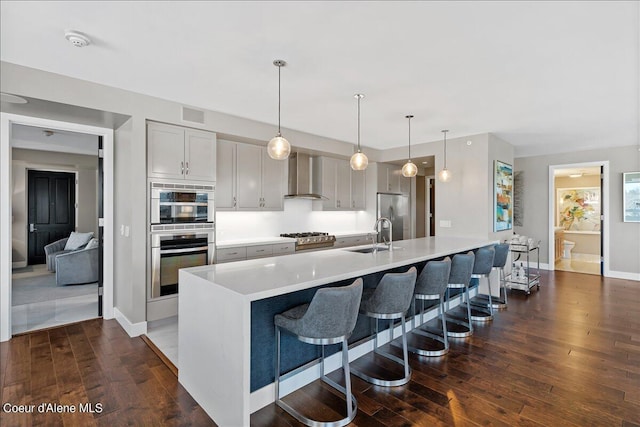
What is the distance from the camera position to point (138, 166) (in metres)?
3.54

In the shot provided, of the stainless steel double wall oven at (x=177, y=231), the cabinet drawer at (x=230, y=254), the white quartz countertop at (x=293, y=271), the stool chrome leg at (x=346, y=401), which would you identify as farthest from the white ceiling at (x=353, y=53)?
the stool chrome leg at (x=346, y=401)

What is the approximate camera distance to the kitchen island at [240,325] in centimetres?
187

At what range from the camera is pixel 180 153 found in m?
3.88

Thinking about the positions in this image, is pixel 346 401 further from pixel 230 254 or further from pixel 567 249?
pixel 567 249

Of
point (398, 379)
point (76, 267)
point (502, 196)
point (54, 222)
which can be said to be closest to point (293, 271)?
point (398, 379)

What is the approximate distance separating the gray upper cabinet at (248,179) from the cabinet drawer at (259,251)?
59 cm

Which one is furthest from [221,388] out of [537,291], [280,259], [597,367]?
[537,291]

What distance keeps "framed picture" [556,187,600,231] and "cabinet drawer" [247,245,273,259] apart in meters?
8.53

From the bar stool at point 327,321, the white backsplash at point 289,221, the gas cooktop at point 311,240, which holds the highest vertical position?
the white backsplash at point 289,221

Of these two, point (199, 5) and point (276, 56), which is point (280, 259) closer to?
point (276, 56)

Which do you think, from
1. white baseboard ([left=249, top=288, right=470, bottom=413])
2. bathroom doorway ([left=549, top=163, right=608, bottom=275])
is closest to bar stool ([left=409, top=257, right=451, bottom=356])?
white baseboard ([left=249, top=288, right=470, bottom=413])

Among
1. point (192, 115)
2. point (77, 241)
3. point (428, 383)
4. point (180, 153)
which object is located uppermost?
point (192, 115)

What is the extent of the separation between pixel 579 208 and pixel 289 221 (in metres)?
8.61

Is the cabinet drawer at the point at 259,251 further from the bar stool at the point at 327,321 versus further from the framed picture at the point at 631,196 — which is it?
the framed picture at the point at 631,196
